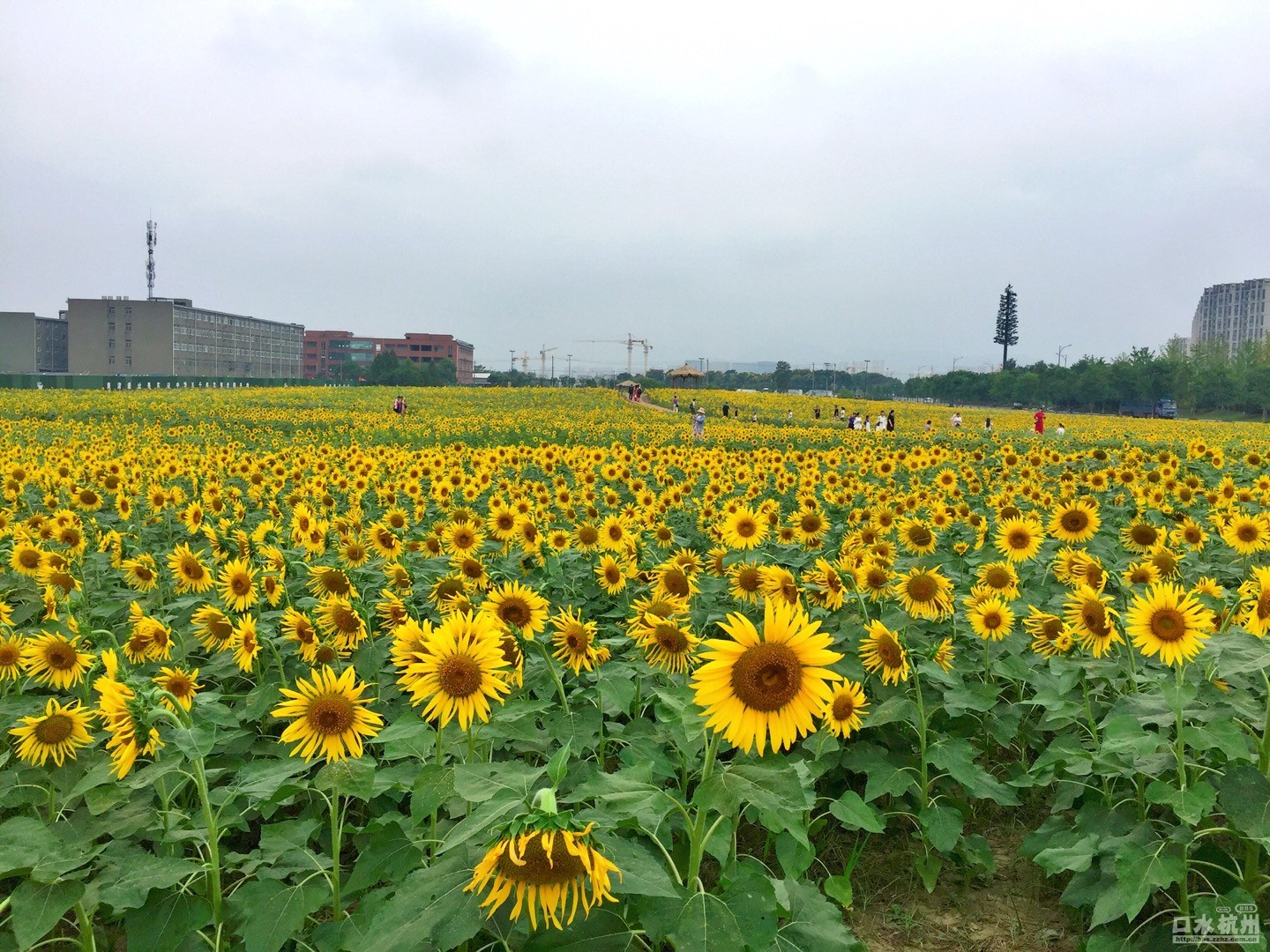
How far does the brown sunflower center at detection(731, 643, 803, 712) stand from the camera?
2047 mm

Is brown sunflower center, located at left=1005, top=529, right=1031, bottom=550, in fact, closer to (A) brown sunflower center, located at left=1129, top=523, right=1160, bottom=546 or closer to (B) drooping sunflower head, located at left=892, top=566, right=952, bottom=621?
(A) brown sunflower center, located at left=1129, top=523, right=1160, bottom=546

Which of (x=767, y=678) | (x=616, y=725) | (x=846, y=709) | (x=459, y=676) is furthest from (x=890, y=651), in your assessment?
(x=459, y=676)

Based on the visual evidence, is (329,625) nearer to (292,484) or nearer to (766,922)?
(766,922)

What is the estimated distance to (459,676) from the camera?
7.83ft

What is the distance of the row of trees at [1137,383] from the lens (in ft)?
263

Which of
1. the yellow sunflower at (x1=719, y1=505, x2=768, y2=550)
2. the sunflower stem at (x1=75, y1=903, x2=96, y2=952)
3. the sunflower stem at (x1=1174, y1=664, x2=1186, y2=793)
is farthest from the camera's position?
the yellow sunflower at (x1=719, y1=505, x2=768, y2=550)

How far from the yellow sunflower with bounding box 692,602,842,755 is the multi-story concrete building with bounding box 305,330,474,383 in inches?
6764

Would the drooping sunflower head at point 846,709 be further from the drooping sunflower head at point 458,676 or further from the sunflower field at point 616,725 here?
the drooping sunflower head at point 458,676

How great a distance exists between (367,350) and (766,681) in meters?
184

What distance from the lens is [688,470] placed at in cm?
929

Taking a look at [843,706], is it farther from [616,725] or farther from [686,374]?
[686,374]

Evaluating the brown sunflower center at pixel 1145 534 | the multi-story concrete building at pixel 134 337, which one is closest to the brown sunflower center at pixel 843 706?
the brown sunflower center at pixel 1145 534

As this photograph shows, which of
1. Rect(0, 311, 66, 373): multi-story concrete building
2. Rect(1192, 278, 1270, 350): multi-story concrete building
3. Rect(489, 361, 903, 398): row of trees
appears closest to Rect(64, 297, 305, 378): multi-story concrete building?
Rect(0, 311, 66, 373): multi-story concrete building

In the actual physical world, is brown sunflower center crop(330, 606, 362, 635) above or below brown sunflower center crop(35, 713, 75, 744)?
above
